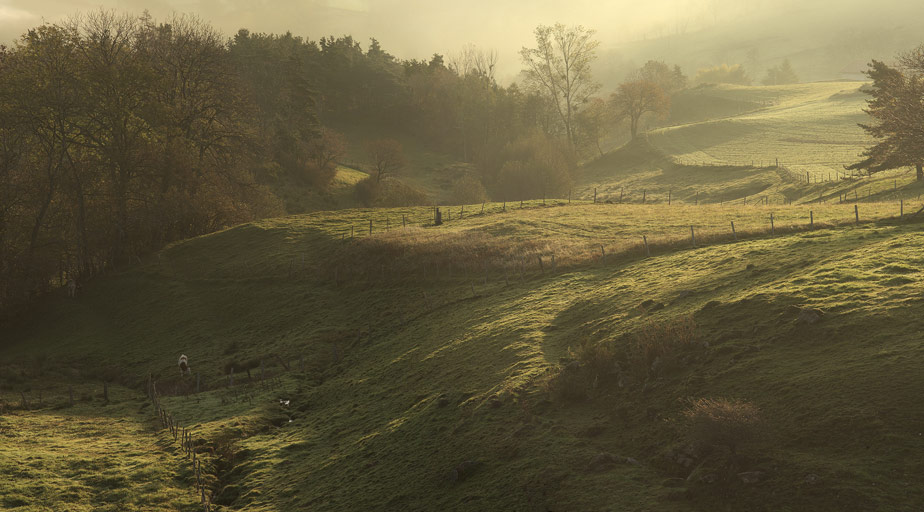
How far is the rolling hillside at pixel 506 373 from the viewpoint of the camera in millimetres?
14977

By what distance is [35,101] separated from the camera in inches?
2178

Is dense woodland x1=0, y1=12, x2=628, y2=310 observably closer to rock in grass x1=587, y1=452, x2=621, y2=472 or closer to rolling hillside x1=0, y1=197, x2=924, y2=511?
rolling hillside x1=0, y1=197, x2=924, y2=511

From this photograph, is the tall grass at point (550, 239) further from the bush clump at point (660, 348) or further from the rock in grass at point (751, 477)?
the rock in grass at point (751, 477)

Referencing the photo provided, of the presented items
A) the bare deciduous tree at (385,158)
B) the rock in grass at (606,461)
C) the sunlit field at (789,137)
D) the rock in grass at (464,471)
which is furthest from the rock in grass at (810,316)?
the bare deciduous tree at (385,158)

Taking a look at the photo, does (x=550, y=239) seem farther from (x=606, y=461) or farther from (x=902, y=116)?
(x=606, y=461)

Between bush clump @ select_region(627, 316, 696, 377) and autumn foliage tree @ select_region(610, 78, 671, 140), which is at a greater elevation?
autumn foliage tree @ select_region(610, 78, 671, 140)

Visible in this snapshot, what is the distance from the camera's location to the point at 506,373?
79.0ft

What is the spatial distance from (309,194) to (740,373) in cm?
8660

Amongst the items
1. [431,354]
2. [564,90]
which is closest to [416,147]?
[564,90]

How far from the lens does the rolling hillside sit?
15.0 meters

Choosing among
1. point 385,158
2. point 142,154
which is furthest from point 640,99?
point 142,154

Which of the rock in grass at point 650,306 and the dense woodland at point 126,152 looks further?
the dense woodland at point 126,152

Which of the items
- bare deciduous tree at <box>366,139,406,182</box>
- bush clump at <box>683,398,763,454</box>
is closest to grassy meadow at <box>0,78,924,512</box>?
bush clump at <box>683,398,763,454</box>

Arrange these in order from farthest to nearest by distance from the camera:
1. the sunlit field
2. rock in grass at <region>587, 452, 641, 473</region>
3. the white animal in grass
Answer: the sunlit field → the white animal in grass → rock in grass at <region>587, 452, 641, 473</region>
